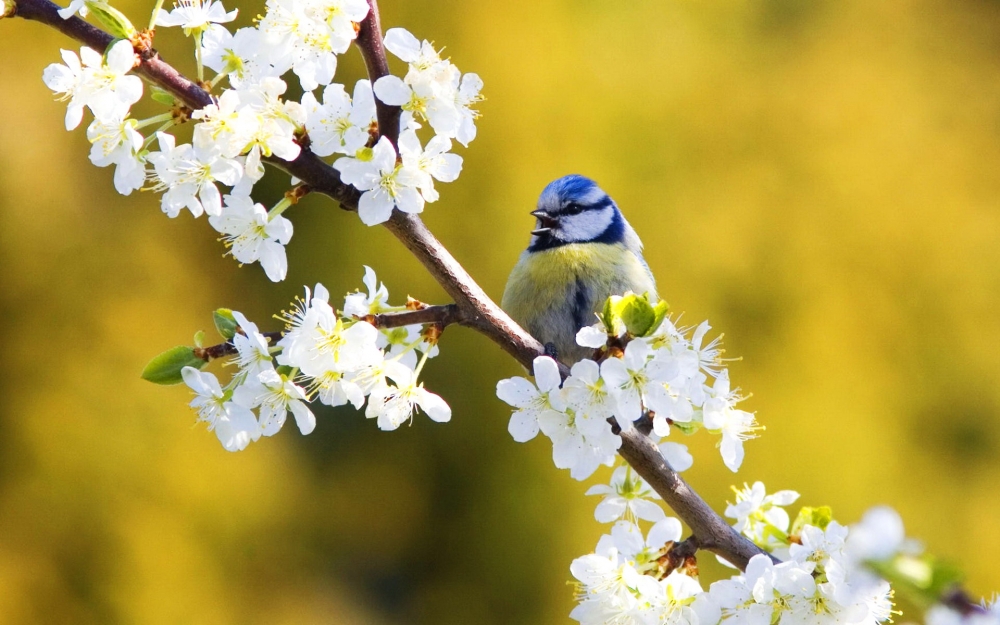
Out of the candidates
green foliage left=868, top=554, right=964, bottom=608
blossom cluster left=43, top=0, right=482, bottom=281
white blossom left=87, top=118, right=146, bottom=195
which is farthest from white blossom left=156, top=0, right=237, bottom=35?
green foliage left=868, top=554, right=964, bottom=608

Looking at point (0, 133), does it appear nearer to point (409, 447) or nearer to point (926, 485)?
point (409, 447)

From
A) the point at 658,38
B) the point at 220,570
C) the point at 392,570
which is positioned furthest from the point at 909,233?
the point at 220,570

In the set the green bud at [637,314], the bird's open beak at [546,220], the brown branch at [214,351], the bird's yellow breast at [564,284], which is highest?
the bird's open beak at [546,220]

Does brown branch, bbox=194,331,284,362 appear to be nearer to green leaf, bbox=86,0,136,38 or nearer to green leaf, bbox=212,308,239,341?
green leaf, bbox=212,308,239,341

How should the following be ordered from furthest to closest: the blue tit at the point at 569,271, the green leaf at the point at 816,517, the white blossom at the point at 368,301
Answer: the blue tit at the point at 569,271 → the green leaf at the point at 816,517 → the white blossom at the point at 368,301

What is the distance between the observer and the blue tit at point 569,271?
6.12ft

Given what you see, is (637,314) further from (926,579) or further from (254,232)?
(926,579)

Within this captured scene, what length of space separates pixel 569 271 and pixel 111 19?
110 centimetres

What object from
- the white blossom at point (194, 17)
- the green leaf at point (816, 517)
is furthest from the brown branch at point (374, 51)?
the green leaf at point (816, 517)

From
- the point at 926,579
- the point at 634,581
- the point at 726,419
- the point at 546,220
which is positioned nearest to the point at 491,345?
the point at 546,220

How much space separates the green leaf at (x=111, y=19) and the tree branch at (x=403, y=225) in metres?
0.03

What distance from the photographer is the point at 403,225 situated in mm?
1020

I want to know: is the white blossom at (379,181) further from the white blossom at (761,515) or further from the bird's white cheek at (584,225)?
the bird's white cheek at (584,225)

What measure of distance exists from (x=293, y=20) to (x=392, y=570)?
9.26 feet
